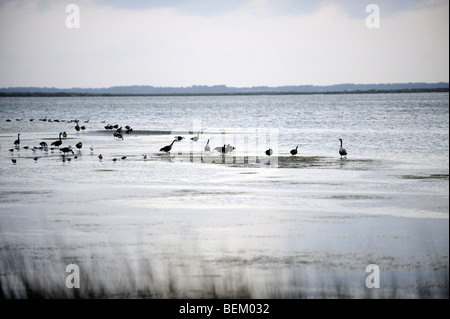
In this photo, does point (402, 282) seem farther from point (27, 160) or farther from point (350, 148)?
point (350, 148)

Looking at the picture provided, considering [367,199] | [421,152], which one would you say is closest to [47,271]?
[367,199]

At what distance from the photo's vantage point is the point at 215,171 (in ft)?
74.0

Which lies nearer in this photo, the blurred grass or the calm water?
the blurred grass

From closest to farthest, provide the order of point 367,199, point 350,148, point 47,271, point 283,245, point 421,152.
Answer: point 47,271 < point 283,245 < point 367,199 < point 421,152 < point 350,148

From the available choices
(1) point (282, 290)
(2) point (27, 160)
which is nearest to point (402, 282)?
(1) point (282, 290)

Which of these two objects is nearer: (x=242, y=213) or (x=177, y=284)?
(x=177, y=284)

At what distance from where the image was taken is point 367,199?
52.2 ft

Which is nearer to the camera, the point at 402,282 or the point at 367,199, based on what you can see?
the point at 402,282

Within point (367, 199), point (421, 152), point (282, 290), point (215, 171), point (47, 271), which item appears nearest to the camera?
point (282, 290)

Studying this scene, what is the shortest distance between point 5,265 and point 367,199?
927cm

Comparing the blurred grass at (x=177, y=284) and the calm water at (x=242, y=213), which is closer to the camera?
the blurred grass at (x=177, y=284)
